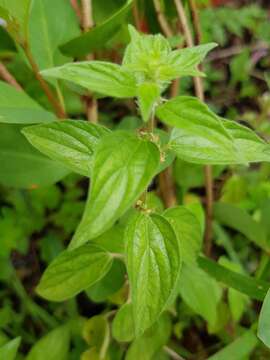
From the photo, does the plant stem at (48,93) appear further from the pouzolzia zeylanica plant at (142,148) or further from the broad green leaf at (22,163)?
the pouzolzia zeylanica plant at (142,148)

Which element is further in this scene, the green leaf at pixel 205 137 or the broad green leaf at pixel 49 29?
the broad green leaf at pixel 49 29

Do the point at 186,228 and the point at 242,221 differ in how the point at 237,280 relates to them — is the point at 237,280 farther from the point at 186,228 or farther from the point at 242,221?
the point at 242,221

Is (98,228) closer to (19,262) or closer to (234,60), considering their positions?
(19,262)

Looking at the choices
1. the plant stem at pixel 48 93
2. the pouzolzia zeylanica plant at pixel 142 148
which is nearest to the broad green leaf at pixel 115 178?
the pouzolzia zeylanica plant at pixel 142 148

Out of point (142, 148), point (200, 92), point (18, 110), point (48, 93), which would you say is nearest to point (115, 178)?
point (142, 148)

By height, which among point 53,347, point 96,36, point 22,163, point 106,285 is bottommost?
point 53,347

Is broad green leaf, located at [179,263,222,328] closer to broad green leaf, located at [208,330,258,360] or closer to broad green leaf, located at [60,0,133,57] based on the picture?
broad green leaf, located at [208,330,258,360]
